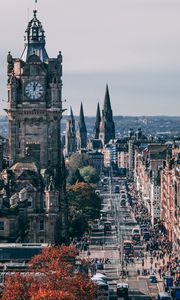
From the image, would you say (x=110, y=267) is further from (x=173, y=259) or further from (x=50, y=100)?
(x=50, y=100)

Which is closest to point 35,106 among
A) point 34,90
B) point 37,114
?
point 37,114

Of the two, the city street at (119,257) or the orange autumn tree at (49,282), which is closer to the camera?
the orange autumn tree at (49,282)

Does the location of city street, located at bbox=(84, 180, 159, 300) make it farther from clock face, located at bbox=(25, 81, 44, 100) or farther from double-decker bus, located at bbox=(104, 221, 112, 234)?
clock face, located at bbox=(25, 81, 44, 100)

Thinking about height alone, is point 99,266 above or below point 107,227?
above

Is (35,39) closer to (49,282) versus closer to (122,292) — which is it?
(122,292)

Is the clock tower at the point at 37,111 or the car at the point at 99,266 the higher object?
the clock tower at the point at 37,111

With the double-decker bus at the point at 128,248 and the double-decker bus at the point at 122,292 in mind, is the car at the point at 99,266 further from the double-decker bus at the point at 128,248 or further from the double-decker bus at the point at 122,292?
the double-decker bus at the point at 122,292

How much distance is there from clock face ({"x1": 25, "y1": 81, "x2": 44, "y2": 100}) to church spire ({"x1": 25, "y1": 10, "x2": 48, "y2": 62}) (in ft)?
12.7

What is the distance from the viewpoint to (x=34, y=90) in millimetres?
135375

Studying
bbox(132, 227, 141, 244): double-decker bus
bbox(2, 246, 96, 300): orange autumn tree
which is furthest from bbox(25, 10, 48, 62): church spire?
bbox(2, 246, 96, 300): orange autumn tree

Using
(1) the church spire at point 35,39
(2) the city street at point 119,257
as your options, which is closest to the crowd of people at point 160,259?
(2) the city street at point 119,257

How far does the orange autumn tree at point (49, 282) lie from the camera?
85.7 meters

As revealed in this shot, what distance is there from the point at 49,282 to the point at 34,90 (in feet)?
157

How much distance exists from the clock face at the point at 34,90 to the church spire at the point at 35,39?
3.87 metres
